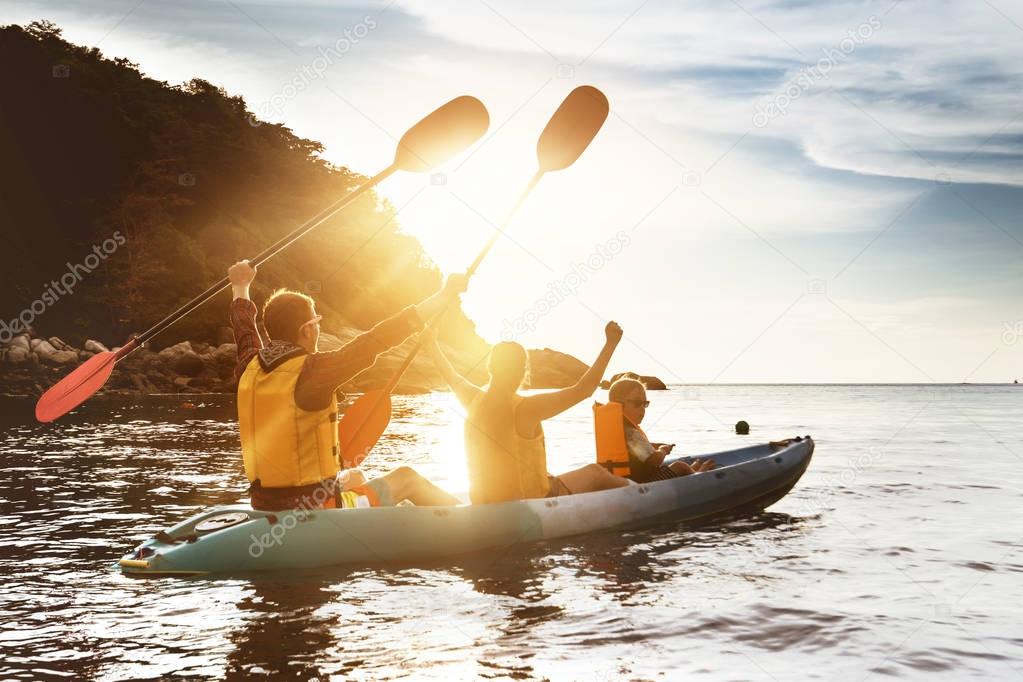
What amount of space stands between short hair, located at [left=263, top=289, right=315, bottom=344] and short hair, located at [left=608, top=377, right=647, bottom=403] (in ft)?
11.6

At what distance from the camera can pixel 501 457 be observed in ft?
22.7

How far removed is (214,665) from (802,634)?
10.7 feet

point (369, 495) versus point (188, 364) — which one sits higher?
point (188, 364)

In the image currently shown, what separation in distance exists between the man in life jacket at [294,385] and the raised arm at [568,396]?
1387 millimetres

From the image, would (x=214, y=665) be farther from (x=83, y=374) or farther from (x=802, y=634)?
(x=83, y=374)

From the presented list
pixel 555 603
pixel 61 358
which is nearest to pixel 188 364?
pixel 61 358

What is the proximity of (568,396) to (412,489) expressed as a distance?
1.55 metres

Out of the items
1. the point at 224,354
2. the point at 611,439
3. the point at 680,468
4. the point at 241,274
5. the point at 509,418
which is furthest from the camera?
the point at 224,354

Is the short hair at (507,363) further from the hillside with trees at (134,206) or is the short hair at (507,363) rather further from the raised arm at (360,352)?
the hillside with trees at (134,206)

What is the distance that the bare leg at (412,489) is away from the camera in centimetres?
686

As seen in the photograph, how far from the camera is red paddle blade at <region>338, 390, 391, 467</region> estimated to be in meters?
6.92

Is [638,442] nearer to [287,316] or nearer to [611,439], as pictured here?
[611,439]

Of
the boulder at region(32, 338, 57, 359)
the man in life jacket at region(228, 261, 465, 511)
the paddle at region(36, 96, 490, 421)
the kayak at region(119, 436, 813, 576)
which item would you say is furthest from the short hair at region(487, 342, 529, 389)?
the boulder at region(32, 338, 57, 359)

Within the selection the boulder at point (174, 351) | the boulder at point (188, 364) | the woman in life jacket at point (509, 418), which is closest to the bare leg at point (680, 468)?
the woman in life jacket at point (509, 418)
